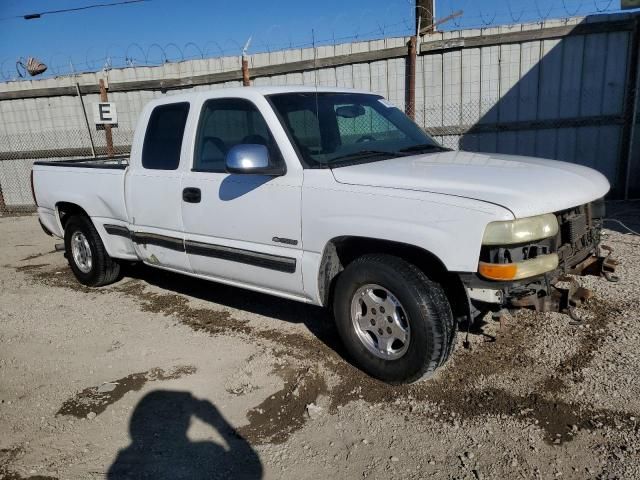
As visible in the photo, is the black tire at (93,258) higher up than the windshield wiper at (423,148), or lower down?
lower down

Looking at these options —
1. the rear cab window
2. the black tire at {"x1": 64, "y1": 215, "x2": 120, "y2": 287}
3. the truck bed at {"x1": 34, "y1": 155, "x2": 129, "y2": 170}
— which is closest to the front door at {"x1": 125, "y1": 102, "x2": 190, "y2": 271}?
the rear cab window

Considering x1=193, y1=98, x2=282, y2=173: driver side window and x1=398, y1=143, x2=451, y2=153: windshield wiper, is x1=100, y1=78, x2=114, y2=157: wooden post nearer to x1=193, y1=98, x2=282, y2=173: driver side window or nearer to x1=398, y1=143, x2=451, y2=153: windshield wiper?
x1=193, y1=98, x2=282, y2=173: driver side window

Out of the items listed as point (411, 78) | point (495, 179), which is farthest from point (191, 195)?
point (411, 78)

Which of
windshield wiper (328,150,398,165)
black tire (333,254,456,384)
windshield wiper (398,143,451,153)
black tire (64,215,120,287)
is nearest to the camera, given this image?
black tire (333,254,456,384)

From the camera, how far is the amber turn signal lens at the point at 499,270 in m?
2.78

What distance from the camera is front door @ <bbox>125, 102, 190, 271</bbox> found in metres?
4.35

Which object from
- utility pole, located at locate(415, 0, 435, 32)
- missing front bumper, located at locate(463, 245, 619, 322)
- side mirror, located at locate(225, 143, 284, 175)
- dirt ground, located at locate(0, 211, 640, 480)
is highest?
utility pole, located at locate(415, 0, 435, 32)

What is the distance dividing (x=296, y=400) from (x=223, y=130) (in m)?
2.19

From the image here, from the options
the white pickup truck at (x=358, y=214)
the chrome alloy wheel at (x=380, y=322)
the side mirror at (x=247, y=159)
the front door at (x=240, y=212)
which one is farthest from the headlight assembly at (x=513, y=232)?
the side mirror at (x=247, y=159)

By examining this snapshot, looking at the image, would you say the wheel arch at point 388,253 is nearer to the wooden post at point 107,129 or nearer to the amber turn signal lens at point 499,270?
the amber turn signal lens at point 499,270

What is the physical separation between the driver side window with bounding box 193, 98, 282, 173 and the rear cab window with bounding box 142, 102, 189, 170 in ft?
0.79

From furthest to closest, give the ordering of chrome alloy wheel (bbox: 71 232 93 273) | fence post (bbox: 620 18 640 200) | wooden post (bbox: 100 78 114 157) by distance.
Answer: wooden post (bbox: 100 78 114 157) → fence post (bbox: 620 18 640 200) → chrome alloy wheel (bbox: 71 232 93 273)

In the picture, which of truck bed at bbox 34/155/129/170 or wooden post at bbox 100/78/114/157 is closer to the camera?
truck bed at bbox 34/155/129/170

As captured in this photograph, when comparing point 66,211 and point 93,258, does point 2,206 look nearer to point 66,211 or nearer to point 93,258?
point 66,211
